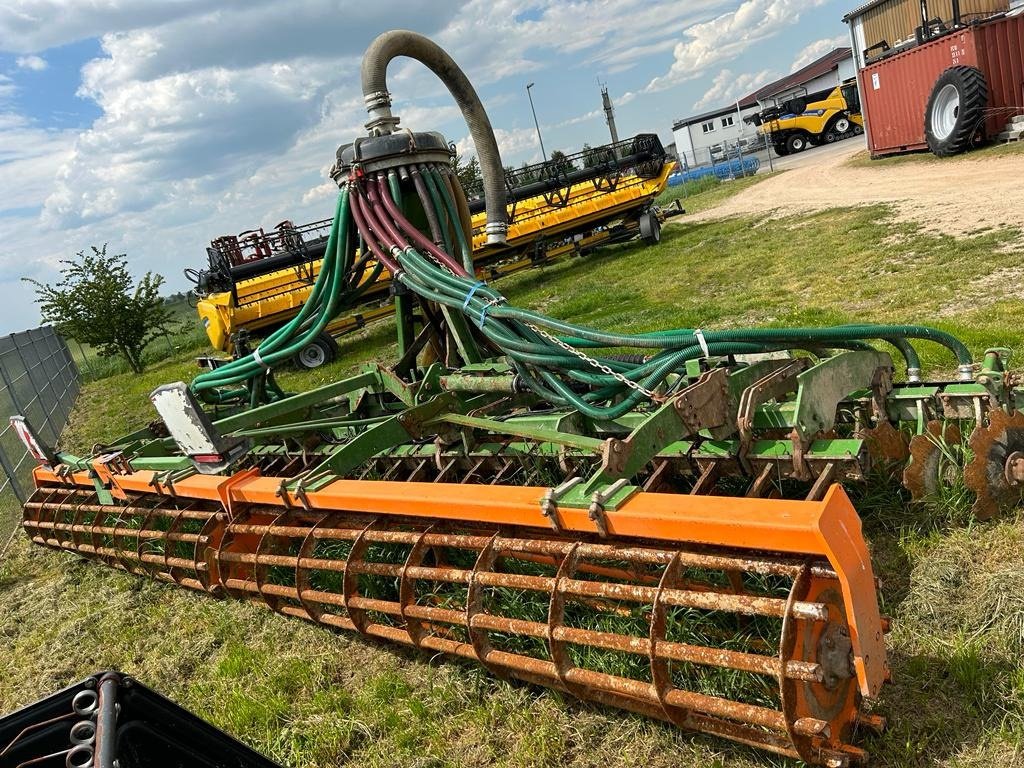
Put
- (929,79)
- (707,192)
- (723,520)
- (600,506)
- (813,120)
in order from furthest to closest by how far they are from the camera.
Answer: (813,120) → (707,192) → (929,79) → (600,506) → (723,520)

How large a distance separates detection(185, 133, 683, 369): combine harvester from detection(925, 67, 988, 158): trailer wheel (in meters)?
5.55

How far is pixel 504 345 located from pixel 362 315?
8656 millimetres

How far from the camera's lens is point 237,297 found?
11.1m

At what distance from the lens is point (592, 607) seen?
2.89 meters

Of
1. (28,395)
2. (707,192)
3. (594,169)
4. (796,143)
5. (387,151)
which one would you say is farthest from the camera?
(796,143)

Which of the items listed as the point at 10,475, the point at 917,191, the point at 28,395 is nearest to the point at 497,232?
the point at 10,475

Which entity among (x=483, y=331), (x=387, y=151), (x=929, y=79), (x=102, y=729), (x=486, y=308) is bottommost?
(x=102, y=729)

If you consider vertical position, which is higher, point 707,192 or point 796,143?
point 796,143

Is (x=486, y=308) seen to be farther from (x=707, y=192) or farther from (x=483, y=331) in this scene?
(x=707, y=192)

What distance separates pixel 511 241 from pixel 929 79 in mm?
10263

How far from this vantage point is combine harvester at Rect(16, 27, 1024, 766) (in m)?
2.14

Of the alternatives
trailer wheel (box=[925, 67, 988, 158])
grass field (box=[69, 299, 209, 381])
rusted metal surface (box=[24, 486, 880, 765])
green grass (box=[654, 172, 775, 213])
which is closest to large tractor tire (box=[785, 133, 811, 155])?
green grass (box=[654, 172, 775, 213])

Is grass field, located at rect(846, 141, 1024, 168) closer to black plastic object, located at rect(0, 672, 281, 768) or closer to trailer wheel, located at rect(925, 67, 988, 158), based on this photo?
trailer wheel, located at rect(925, 67, 988, 158)

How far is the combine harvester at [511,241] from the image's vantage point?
441 inches
